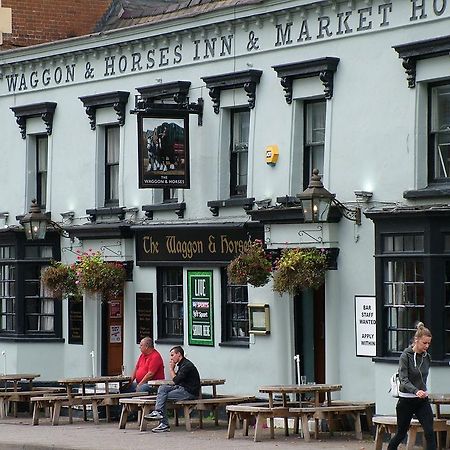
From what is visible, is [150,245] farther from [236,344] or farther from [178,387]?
[178,387]

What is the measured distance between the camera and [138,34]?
92.5 ft

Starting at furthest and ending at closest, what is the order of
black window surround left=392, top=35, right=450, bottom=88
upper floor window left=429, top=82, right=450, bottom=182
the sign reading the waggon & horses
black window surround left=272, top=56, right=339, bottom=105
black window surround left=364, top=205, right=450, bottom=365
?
the sign reading the waggon & horses → black window surround left=272, top=56, right=339, bottom=105 → upper floor window left=429, top=82, right=450, bottom=182 → black window surround left=392, top=35, right=450, bottom=88 → black window surround left=364, top=205, right=450, bottom=365

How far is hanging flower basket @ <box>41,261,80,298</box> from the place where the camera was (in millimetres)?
28984

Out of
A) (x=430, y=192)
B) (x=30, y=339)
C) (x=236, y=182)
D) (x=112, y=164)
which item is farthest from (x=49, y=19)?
(x=430, y=192)

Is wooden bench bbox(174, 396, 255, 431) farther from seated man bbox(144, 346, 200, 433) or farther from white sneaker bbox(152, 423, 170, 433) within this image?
white sneaker bbox(152, 423, 170, 433)

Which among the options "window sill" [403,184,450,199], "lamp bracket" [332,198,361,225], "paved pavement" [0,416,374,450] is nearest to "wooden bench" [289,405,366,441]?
"paved pavement" [0,416,374,450]

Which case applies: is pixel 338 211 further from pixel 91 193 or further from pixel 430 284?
pixel 91 193

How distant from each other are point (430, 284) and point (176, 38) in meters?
7.90

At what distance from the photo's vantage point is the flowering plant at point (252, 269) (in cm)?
2484

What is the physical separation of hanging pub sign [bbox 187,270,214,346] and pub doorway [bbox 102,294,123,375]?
7.81ft

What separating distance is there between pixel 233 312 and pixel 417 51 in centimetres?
637

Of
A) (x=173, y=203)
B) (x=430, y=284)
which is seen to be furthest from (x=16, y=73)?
(x=430, y=284)

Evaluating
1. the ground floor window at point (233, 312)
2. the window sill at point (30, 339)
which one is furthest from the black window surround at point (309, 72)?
the window sill at point (30, 339)

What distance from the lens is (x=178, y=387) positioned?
24.8 meters
